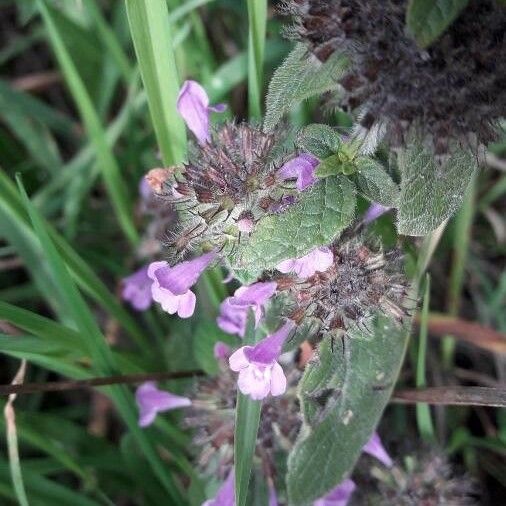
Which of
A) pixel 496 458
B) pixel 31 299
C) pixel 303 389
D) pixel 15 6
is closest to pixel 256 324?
pixel 303 389

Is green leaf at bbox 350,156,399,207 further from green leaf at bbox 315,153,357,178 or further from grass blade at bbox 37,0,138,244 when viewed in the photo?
grass blade at bbox 37,0,138,244

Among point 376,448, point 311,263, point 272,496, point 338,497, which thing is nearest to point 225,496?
point 272,496

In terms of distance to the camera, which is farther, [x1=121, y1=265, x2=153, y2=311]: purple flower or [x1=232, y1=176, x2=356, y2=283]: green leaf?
[x1=121, y1=265, x2=153, y2=311]: purple flower

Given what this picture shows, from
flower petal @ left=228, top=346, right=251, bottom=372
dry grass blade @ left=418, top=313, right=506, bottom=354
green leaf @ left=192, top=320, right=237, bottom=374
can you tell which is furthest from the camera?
dry grass blade @ left=418, top=313, right=506, bottom=354

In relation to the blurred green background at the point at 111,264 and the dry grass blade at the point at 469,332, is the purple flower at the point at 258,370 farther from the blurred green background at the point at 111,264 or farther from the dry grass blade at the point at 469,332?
the dry grass blade at the point at 469,332

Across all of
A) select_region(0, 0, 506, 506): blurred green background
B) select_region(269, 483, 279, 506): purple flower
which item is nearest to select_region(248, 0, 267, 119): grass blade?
select_region(0, 0, 506, 506): blurred green background

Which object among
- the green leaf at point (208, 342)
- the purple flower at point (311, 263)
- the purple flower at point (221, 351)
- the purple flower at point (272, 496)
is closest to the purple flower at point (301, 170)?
the purple flower at point (311, 263)
